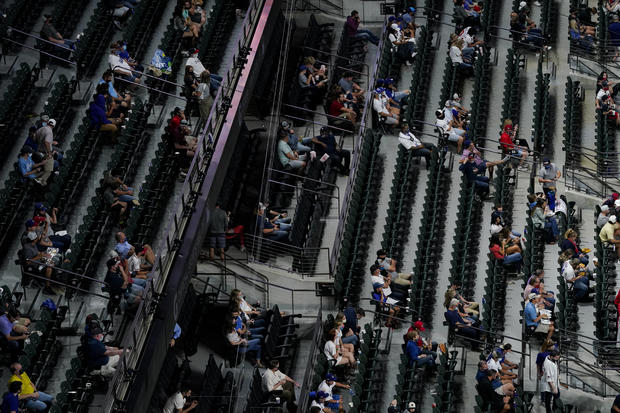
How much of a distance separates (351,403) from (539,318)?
347 cm

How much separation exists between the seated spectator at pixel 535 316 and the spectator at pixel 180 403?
17.4 feet

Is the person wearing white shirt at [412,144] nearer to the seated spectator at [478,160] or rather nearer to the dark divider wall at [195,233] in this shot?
the seated spectator at [478,160]

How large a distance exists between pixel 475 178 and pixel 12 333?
8.64m

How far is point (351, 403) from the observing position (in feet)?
56.5

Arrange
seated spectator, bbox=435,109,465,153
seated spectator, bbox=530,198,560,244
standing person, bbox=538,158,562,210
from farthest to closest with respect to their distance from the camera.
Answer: seated spectator, bbox=435,109,465,153 → standing person, bbox=538,158,562,210 → seated spectator, bbox=530,198,560,244

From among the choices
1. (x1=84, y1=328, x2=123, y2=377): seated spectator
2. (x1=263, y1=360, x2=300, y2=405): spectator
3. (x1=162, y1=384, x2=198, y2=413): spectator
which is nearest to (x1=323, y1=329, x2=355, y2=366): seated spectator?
(x1=263, y1=360, x2=300, y2=405): spectator

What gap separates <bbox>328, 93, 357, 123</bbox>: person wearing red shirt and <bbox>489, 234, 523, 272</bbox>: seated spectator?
11.7ft

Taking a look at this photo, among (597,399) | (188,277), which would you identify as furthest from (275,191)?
(597,399)

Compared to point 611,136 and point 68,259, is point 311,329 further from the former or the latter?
point 611,136

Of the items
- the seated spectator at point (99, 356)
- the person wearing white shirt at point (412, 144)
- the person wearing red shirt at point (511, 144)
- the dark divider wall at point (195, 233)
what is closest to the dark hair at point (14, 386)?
the seated spectator at point (99, 356)

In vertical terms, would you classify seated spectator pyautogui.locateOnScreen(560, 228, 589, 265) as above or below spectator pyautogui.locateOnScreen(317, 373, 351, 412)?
above

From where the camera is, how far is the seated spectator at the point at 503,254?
19.6 meters

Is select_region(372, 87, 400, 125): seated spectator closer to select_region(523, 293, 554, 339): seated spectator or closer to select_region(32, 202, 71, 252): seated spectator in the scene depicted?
select_region(523, 293, 554, 339): seated spectator

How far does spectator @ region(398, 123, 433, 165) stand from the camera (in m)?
21.1
